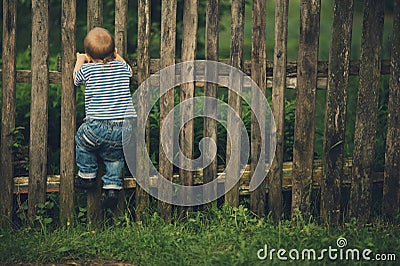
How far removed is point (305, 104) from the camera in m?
5.75

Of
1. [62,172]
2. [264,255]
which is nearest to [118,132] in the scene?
[62,172]

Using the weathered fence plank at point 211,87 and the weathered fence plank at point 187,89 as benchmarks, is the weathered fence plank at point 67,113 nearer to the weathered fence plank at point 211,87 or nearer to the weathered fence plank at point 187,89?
the weathered fence plank at point 187,89

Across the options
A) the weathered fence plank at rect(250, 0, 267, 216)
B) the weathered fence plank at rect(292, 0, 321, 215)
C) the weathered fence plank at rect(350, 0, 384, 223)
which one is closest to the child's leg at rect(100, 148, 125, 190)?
the weathered fence plank at rect(250, 0, 267, 216)

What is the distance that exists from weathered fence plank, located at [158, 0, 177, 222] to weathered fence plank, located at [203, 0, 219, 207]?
0.88 feet

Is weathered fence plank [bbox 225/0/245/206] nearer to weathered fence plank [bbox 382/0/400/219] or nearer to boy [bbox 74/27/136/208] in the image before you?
boy [bbox 74/27/136/208]

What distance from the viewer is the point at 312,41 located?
225 inches

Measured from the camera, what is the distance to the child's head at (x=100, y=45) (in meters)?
5.36

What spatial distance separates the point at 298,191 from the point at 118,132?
156 cm

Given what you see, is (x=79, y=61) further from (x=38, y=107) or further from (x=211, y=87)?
(x=211, y=87)

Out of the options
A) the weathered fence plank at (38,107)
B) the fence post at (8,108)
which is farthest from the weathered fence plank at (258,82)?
the fence post at (8,108)

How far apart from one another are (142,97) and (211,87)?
1.81 ft

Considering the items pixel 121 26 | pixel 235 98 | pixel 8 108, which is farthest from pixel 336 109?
pixel 8 108

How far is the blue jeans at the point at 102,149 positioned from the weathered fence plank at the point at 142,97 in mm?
167

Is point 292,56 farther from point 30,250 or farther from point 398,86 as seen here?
point 30,250
